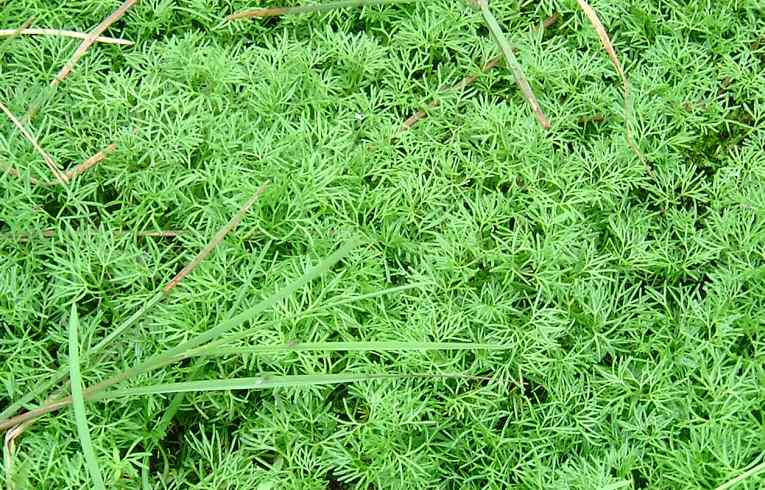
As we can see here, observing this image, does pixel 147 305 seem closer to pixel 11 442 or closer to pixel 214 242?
pixel 214 242

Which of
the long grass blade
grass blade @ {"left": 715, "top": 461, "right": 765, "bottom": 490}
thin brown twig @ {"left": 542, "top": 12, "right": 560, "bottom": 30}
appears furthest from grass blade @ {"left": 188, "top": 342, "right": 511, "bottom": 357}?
thin brown twig @ {"left": 542, "top": 12, "right": 560, "bottom": 30}

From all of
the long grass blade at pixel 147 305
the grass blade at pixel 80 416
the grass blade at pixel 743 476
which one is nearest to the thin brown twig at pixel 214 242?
the long grass blade at pixel 147 305

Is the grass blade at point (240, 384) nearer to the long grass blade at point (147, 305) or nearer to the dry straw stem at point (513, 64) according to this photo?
the long grass blade at point (147, 305)

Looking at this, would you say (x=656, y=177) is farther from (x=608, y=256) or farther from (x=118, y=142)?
(x=118, y=142)

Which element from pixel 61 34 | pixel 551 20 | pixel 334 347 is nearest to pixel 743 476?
pixel 334 347

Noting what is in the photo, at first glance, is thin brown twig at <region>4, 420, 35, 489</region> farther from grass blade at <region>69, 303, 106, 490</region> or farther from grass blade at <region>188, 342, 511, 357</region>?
grass blade at <region>188, 342, 511, 357</region>

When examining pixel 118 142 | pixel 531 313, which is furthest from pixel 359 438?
pixel 118 142
